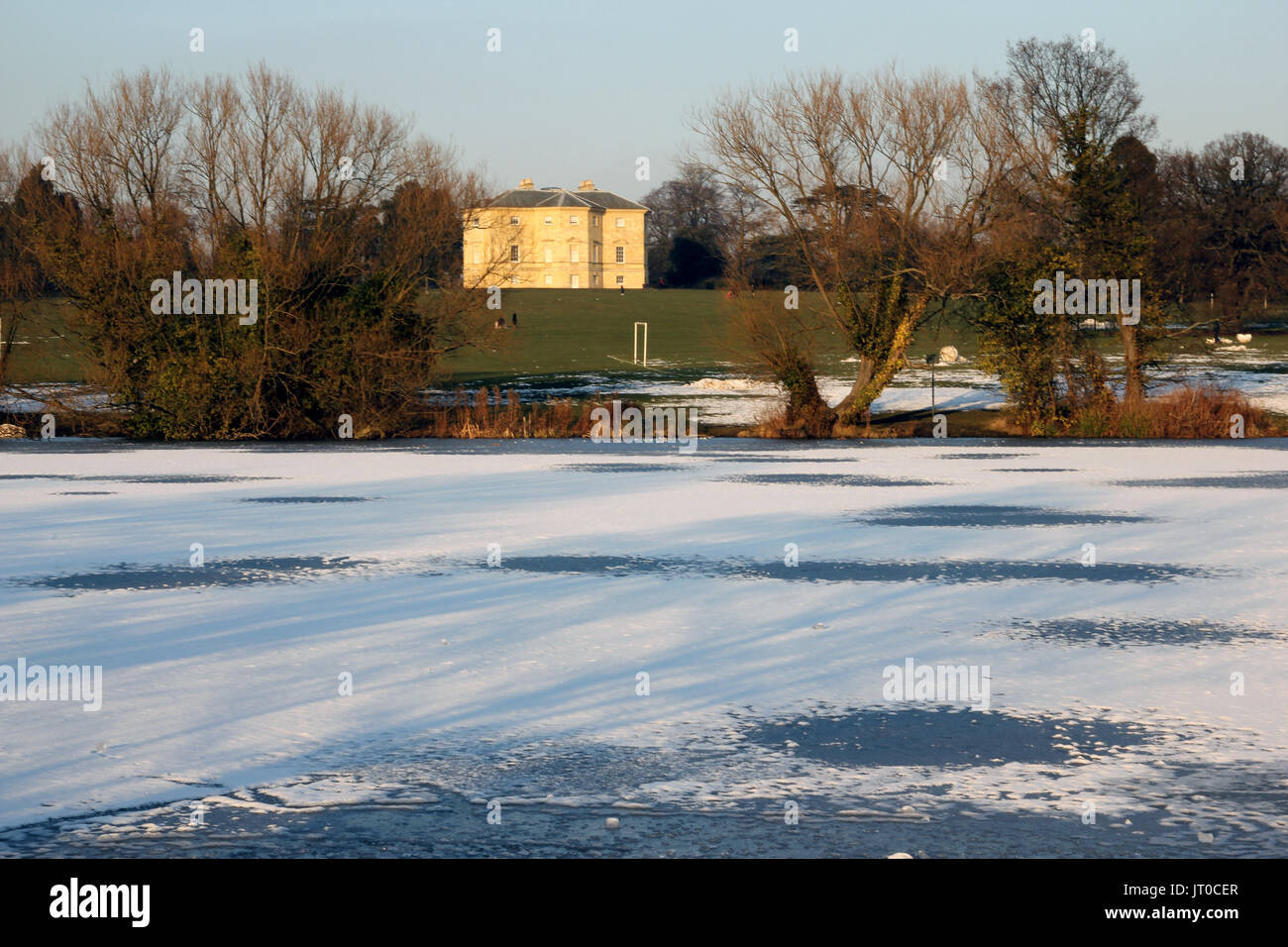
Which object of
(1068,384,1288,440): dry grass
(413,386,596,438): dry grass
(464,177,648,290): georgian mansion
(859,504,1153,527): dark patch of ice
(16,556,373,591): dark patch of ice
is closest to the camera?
(16,556,373,591): dark patch of ice

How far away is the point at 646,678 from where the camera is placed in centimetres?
898

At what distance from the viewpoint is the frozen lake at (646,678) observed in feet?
20.3

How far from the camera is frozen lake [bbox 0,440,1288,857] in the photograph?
6.18 meters

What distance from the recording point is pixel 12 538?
15508 millimetres

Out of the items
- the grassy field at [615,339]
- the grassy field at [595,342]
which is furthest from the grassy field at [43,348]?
the grassy field at [615,339]

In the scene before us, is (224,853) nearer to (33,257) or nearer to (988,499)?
(988,499)

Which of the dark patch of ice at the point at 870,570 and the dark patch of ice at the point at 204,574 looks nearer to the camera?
the dark patch of ice at the point at 204,574

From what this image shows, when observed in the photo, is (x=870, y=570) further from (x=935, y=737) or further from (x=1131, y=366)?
(x=1131, y=366)

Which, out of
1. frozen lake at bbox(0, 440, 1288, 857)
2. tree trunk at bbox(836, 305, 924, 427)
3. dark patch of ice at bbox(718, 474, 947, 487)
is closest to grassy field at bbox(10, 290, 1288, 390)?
tree trunk at bbox(836, 305, 924, 427)

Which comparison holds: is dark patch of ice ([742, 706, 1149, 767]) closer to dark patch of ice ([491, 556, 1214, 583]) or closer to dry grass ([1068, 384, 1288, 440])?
dark patch of ice ([491, 556, 1214, 583])

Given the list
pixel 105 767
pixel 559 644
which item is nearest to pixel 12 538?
pixel 559 644

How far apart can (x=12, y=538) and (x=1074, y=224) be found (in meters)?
27.0

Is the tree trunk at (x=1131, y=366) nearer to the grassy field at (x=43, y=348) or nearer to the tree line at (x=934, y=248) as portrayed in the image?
the tree line at (x=934, y=248)

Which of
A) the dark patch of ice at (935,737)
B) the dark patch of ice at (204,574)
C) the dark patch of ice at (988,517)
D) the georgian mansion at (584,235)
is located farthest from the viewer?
the georgian mansion at (584,235)
